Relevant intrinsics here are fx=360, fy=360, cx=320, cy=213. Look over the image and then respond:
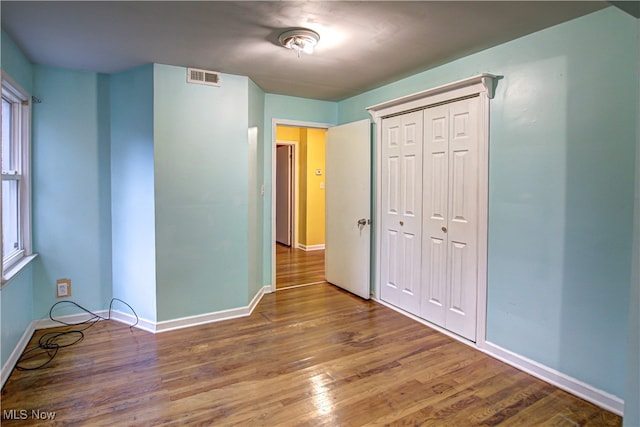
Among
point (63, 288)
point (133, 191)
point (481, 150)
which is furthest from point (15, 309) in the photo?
point (481, 150)

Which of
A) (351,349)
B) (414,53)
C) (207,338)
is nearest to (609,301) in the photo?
(351,349)

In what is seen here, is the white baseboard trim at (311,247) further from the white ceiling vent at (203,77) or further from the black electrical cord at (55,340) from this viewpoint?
the white ceiling vent at (203,77)

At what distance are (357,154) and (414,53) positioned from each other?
1374 mm

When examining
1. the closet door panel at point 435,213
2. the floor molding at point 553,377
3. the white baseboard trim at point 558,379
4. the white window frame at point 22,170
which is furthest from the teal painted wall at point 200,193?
the white baseboard trim at point 558,379

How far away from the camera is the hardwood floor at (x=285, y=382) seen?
6.50 feet

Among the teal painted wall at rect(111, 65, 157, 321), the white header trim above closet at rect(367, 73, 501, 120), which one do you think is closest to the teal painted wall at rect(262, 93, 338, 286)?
the white header trim above closet at rect(367, 73, 501, 120)

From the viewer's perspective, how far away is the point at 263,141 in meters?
4.04

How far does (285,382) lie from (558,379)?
68.5 inches

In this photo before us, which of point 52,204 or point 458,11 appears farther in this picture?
point 52,204

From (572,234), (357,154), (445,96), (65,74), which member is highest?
(65,74)

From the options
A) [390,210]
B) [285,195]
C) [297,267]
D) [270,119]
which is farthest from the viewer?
[285,195]

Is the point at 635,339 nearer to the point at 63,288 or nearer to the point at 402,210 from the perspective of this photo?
the point at 402,210

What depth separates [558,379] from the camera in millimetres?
2287

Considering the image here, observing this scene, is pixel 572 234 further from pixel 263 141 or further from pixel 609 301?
pixel 263 141
